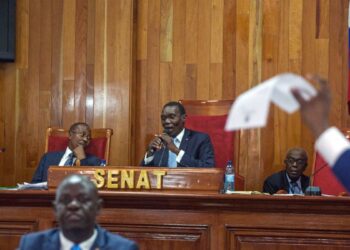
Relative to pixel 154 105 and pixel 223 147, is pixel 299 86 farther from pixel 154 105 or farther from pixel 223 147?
pixel 154 105

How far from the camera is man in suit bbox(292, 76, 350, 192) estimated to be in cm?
185

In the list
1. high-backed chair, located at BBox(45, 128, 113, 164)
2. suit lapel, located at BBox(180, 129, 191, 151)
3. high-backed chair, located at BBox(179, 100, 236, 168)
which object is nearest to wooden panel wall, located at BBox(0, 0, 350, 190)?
high-backed chair, located at BBox(45, 128, 113, 164)

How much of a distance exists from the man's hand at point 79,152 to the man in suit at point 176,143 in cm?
62

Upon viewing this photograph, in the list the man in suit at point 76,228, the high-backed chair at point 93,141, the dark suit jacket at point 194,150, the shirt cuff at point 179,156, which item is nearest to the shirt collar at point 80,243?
the man in suit at point 76,228

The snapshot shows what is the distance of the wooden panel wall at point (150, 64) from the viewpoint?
6.57 meters

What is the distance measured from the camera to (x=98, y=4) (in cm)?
687

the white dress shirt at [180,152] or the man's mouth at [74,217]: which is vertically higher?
the white dress shirt at [180,152]

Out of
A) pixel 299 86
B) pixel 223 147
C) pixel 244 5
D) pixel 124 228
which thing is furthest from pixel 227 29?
pixel 299 86

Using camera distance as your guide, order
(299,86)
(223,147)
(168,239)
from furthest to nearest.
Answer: (223,147) → (168,239) → (299,86)

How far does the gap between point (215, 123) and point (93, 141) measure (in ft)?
3.12

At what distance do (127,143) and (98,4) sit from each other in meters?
1.24

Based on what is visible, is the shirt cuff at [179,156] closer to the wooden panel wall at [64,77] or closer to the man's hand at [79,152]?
the man's hand at [79,152]

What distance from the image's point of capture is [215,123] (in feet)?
19.1

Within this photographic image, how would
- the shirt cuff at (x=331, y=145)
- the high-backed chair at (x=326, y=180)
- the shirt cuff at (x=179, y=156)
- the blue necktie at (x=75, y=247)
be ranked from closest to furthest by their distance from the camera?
the shirt cuff at (x=331, y=145) → the blue necktie at (x=75, y=247) → the shirt cuff at (x=179, y=156) → the high-backed chair at (x=326, y=180)
